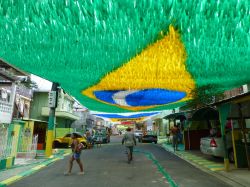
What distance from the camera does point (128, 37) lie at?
20.4 ft

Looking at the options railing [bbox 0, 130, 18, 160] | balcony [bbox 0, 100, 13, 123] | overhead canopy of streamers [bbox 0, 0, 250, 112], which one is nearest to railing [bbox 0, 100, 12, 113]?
balcony [bbox 0, 100, 13, 123]

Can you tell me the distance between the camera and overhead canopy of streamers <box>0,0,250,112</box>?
4.83 meters

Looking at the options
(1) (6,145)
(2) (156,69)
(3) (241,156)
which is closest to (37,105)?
(1) (6,145)

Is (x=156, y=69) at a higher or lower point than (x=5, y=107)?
higher

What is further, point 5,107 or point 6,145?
point 6,145

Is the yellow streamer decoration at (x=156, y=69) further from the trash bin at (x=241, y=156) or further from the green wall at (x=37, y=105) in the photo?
the green wall at (x=37, y=105)

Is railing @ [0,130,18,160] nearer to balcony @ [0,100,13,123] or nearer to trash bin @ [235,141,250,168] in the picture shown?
balcony @ [0,100,13,123]

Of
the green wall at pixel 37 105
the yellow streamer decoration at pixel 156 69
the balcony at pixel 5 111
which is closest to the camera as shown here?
the yellow streamer decoration at pixel 156 69

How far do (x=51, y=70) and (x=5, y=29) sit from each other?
13.4 ft

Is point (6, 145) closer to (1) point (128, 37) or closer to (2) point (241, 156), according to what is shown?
(1) point (128, 37)

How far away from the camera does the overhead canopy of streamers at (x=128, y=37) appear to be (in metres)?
4.83

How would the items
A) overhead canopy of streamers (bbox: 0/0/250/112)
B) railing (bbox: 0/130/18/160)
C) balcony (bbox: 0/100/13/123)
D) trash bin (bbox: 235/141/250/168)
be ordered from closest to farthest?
overhead canopy of streamers (bbox: 0/0/250/112)
trash bin (bbox: 235/141/250/168)
balcony (bbox: 0/100/13/123)
railing (bbox: 0/130/18/160)

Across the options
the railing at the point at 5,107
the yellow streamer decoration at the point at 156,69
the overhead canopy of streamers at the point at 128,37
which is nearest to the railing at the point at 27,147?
the railing at the point at 5,107

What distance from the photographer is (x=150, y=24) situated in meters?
5.53
